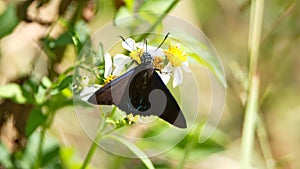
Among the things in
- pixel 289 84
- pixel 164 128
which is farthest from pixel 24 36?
pixel 289 84

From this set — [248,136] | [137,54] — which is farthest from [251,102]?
[137,54]

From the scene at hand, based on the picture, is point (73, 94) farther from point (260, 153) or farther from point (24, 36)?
point (260, 153)

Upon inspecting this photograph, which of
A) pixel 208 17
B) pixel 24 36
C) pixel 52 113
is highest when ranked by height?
pixel 208 17

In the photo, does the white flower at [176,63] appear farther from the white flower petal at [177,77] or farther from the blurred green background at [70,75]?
the blurred green background at [70,75]

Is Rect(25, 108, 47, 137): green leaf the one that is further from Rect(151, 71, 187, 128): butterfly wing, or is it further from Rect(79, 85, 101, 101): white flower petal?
Rect(151, 71, 187, 128): butterfly wing

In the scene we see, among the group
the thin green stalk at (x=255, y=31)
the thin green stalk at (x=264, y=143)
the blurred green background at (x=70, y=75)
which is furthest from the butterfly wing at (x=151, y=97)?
the thin green stalk at (x=264, y=143)

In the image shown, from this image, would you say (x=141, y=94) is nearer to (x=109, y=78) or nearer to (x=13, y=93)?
(x=109, y=78)

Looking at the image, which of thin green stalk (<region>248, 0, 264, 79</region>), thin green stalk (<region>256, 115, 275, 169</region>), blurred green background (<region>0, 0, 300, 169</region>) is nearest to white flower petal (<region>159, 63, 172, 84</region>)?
blurred green background (<region>0, 0, 300, 169</region>)
